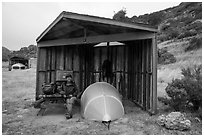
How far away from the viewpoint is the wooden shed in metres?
6.33

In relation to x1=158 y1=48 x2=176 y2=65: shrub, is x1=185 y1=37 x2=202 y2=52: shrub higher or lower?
higher

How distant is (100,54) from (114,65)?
3.32ft

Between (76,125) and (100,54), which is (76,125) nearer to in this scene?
(76,125)

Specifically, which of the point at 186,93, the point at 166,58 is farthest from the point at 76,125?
the point at 166,58

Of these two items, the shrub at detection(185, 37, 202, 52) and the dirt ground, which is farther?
the shrub at detection(185, 37, 202, 52)

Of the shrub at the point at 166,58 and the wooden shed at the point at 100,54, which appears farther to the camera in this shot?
the shrub at the point at 166,58

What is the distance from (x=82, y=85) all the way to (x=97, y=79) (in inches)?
35.5

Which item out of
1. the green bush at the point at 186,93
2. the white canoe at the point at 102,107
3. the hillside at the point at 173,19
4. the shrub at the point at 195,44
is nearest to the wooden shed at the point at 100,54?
the green bush at the point at 186,93

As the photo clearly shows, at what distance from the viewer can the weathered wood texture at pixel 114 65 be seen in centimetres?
684

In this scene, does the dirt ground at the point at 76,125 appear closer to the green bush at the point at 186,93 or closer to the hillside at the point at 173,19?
the green bush at the point at 186,93

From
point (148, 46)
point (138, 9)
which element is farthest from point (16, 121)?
point (138, 9)

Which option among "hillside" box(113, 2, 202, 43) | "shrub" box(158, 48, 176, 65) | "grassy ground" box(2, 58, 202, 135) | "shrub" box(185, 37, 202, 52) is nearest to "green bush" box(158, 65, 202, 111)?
"grassy ground" box(2, 58, 202, 135)

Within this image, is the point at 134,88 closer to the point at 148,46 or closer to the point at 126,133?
the point at 148,46

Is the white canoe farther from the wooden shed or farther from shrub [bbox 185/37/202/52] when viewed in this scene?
shrub [bbox 185/37/202/52]
